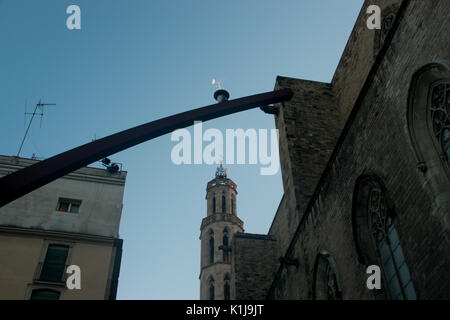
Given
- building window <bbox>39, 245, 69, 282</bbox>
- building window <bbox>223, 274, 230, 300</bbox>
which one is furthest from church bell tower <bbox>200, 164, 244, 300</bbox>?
building window <bbox>39, 245, 69, 282</bbox>

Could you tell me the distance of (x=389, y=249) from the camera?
6.89 meters

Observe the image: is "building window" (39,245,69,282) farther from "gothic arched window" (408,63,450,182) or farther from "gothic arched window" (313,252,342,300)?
"gothic arched window" (408,63,450,182)

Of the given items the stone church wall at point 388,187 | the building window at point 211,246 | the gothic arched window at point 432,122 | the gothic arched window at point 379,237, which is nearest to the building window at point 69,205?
the stone church wall at point 388,187

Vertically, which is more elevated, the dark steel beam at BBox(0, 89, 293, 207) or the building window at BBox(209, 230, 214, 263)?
the building window at BBox(209, 230, 214, 263)

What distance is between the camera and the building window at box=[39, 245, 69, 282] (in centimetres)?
1230

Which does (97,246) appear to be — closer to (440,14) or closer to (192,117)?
(192,117)

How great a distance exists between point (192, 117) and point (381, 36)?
25.4ft

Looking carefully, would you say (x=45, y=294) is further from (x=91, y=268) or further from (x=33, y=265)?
(x=91, y=268)

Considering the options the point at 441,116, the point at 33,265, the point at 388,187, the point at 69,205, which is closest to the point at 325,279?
the point at 388,187

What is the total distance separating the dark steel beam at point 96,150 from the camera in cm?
445

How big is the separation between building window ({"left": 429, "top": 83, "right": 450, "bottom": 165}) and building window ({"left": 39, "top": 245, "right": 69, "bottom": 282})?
1008cm

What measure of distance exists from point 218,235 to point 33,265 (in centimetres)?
2396
